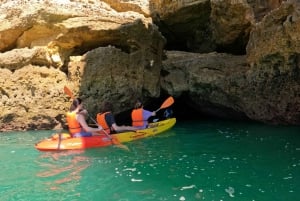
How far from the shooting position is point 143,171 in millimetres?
8398

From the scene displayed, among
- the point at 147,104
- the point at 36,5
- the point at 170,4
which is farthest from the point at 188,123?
the point at 36,5

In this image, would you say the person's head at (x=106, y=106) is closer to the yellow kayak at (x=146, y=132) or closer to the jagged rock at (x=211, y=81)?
the yellow kayak at (x=146, y=132)

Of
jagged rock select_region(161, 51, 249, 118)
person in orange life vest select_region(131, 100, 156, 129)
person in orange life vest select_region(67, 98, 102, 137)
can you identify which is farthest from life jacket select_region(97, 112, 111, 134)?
jagged rock select_region(161, 51, 249, 118)

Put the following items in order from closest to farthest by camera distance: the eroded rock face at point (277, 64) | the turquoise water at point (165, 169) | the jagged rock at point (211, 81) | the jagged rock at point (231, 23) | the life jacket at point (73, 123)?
the turquoise water at point (165, 169) → the life jacket at point (73, 123) → the eroded rock face at point (277, 64) → the jagged rock at point (211, 81) → the jagged rock at point (231, 23)

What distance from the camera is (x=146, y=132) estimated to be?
41.1 feet

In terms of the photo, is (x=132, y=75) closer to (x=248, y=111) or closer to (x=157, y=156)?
(x=248, y=111)

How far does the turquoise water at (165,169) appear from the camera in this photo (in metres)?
6.96

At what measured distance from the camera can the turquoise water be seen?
696 centimetres

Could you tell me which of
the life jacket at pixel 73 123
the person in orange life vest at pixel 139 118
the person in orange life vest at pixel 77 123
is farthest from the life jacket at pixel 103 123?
the person in orange life vest at pixel 139 118

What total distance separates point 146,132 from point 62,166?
3903 mm

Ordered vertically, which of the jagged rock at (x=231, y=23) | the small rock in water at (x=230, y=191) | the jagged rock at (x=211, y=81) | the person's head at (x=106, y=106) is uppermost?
the jagged rock at (x=231, y=23)

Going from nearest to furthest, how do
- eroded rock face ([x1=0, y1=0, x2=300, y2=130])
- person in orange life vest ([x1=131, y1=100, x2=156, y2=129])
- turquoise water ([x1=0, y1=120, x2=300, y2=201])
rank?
1. turquoise water ([x1=0, y1=120, x2=300, y2=201])
2. person in orange life vest ([x1=131, y1=100, x2=156, y2=129])
3. eroded rock face ([x1=0, y1=0, x2=300, y2=130])

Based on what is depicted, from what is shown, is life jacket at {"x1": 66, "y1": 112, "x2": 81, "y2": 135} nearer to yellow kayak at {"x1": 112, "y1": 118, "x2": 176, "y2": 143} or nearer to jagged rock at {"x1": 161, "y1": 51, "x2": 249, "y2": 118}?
yellow kayak at {"x1": 112, "y1": 118, "x2": 176, "y2": 143}

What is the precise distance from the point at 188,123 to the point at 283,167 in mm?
7411
